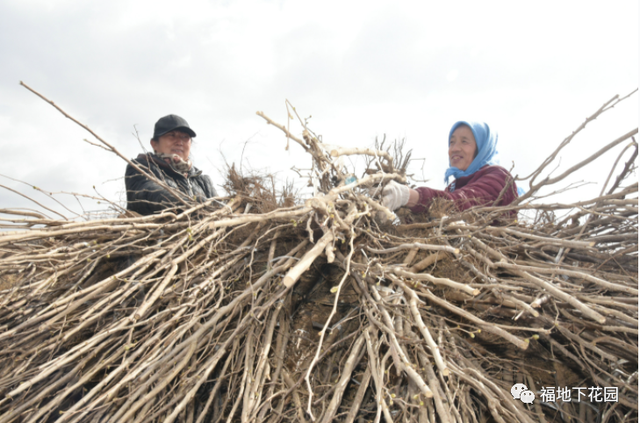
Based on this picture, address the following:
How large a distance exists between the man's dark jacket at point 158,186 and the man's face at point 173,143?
170mm

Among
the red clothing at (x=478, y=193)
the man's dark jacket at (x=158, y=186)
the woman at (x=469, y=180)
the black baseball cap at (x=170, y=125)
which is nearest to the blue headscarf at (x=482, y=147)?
the woman at (x=469, y=180)

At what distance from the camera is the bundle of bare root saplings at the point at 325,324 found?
1.33m

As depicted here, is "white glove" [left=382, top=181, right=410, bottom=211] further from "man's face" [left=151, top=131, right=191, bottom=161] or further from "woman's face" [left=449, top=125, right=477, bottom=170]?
"man's face" [left=151, top=131, right=191, bottom=161]

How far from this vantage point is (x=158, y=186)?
7.52 ft

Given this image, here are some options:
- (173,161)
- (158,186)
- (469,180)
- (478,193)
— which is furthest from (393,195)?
(173,161)

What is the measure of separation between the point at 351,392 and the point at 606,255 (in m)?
1.43

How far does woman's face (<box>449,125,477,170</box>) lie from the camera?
2.85 meters

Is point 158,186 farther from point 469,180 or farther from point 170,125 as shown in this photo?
point 469,180

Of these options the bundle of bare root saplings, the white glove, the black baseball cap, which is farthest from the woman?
the black baseball cap

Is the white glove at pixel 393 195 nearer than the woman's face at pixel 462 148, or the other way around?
the white glove at pixel 393 195

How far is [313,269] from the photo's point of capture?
6.61ft

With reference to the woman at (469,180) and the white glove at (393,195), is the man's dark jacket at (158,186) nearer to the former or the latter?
the white glove at (393,195)

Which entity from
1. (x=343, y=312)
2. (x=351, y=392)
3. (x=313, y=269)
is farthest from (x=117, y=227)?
(x=351, y=392)

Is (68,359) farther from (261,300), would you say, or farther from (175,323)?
(261,300)
